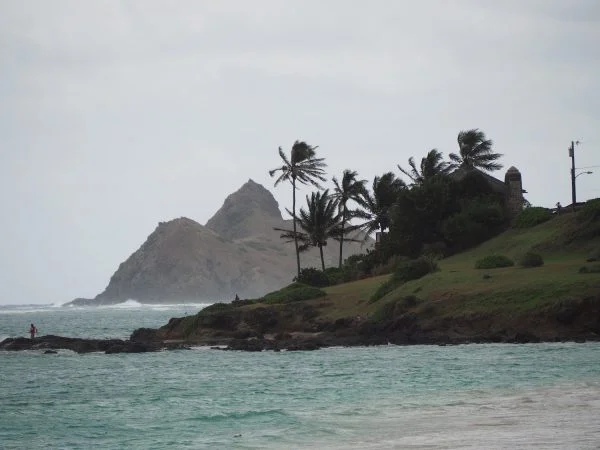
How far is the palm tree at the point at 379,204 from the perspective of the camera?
77500 millimetres

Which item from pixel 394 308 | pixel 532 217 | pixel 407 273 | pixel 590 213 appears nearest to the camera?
pixel 394 308

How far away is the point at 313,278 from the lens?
2670 inches

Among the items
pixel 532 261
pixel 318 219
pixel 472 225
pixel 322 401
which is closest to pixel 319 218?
pixel 318 219

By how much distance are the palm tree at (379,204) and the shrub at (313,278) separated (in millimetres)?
10141

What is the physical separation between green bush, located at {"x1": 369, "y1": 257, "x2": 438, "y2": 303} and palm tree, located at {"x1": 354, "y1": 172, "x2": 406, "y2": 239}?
71.8 ft

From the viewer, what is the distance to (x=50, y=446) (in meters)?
19.6

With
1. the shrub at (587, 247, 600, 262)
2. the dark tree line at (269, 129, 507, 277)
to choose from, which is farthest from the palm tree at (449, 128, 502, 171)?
the shrub at (587, 247, 600, 262)

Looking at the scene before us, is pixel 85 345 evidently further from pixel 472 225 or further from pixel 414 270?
pixel 472 225

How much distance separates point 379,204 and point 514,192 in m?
11.7

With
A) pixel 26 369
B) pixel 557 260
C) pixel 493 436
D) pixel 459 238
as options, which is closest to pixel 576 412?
pixel 493 436

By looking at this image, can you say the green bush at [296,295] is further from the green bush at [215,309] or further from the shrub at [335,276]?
the shrub at [335,276]

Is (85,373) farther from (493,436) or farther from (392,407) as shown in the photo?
(493,436)

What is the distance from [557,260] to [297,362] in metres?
23.4

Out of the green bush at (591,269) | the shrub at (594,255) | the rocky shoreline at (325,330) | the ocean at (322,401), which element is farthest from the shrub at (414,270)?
the ocean at (322,401)
